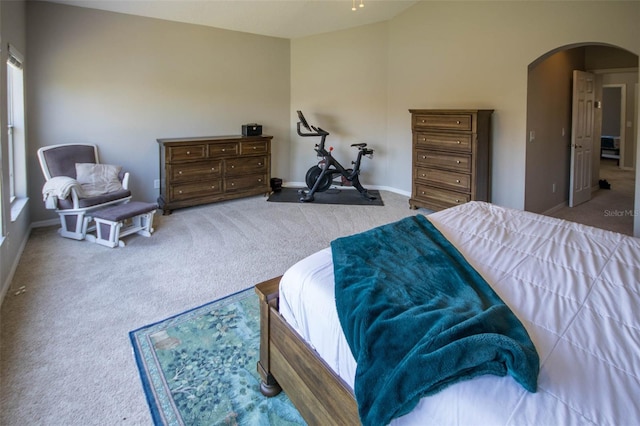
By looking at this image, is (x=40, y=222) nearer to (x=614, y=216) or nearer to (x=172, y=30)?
(x=172, y=30)

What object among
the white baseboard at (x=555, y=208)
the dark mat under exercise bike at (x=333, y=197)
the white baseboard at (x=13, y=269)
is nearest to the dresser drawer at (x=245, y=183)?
the dark mat under exercise bike at (x=333, y=197)

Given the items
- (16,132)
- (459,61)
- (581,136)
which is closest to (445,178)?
(459,61)

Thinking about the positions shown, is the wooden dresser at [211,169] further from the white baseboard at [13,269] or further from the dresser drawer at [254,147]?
the white baseboard at [13,269]

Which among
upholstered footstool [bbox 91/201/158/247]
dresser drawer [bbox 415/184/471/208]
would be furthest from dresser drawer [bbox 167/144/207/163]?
dresser drawer [bbox 415/184/471/208]

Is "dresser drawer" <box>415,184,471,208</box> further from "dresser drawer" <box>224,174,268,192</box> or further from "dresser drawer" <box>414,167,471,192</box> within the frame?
"dresser drawer" <box>224,174,268,192</box>

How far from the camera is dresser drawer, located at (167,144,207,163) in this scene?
515cm

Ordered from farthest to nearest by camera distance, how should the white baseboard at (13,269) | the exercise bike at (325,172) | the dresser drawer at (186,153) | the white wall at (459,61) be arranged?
the exercise bike at (325,172) → the dresser drawer at (186,153) → the white wall at (459,61) → the white baseboard at (13,269)

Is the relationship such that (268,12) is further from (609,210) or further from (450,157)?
(609,210)

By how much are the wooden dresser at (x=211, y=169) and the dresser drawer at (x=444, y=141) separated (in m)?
2.39

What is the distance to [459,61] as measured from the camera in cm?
525

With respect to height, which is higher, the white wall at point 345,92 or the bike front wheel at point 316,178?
the white wall at point 345,92

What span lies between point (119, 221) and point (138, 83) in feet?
7.53

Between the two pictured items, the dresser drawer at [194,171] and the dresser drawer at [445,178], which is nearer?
the dresser drawer at [445,178]

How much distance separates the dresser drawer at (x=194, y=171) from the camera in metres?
5.21
